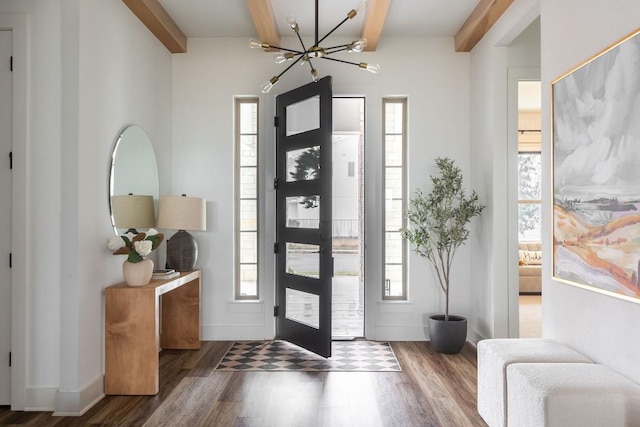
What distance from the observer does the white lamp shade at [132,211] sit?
11.4 ft

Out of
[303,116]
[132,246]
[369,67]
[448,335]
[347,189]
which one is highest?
[369,67]

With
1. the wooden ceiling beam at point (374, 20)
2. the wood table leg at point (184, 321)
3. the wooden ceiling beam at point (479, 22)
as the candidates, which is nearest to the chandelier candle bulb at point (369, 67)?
the wooden ceiling beam at point (374, 20)

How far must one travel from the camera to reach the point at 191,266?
170 inches

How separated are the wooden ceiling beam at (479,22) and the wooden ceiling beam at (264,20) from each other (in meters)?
1.73

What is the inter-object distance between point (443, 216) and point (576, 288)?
180 cm

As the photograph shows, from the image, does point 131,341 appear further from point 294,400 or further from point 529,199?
point 529,199

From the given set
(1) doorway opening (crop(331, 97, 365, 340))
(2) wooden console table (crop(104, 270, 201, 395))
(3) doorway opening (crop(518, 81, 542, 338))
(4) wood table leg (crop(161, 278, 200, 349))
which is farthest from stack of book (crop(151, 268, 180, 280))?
(3) doorway opening (crop(518, 81, 542, 338))

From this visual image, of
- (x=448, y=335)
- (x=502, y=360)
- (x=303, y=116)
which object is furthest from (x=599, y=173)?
(x=303, y=116)

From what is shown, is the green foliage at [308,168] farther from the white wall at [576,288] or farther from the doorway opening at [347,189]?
the doorway opening at [347,189]

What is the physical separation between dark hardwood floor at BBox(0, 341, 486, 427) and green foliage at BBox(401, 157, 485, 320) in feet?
3.32

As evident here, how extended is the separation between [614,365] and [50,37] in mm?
3647

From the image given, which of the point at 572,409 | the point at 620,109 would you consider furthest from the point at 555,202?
the point at 572,409

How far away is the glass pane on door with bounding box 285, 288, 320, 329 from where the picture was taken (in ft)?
14.1

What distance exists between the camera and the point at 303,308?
4.43 metres
